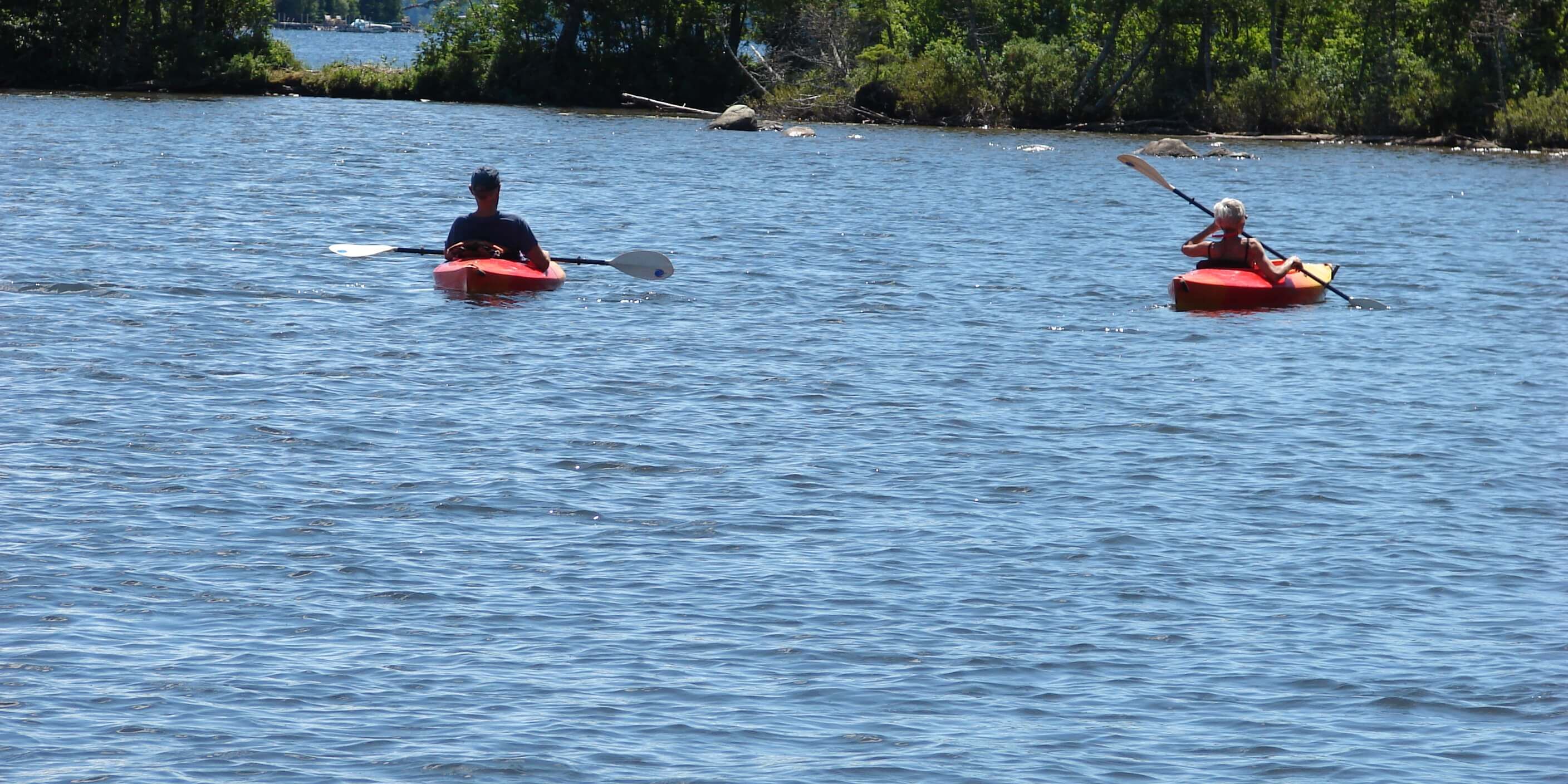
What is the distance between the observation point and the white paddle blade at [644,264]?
60.9 feet

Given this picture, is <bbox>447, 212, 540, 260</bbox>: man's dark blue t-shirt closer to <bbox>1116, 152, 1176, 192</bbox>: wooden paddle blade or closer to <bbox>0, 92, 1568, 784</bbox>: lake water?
<bbox>0, 92, 1568, 784</bbox>: lake water

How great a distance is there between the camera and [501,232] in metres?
17.3

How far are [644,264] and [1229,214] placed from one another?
5.69 metres

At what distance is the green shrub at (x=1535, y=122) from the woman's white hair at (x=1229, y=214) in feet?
115

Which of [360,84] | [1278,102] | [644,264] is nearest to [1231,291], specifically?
[644,264]

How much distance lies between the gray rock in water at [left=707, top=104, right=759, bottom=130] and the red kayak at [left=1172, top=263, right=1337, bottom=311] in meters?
35.9

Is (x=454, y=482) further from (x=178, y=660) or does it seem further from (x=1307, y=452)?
(x=1307, y=452)

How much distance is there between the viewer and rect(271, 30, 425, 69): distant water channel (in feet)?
350

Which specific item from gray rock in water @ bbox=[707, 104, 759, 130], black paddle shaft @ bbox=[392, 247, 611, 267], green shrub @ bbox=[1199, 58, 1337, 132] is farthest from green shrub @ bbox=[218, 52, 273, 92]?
black paddle shaft @ bbox=[392, 247, 611, 267]

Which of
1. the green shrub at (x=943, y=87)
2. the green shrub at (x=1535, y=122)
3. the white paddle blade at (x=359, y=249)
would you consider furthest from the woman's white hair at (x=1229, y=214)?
the green shrub at (x=943, y=87)

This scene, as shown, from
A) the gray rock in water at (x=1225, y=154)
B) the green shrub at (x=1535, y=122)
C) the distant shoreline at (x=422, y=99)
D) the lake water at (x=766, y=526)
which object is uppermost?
the green shrub at (x=1535, y=122)

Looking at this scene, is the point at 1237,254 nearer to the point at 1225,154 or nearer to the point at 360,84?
the point at 1225,154

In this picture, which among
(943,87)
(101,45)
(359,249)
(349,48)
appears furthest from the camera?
(349,48)

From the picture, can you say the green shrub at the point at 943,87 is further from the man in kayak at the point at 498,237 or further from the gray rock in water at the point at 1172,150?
the man in kayak at the point at 498,237
